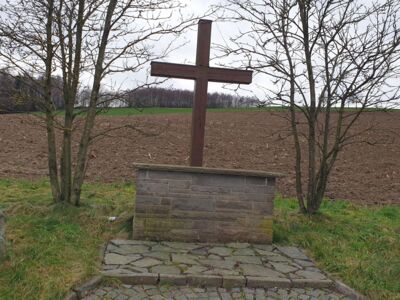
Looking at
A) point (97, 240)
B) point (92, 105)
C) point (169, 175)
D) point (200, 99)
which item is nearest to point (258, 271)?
point (169, 175)

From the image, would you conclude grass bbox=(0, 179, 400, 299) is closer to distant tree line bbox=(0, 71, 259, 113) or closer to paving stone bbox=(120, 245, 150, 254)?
paving stone bbox=(120, 245, 150, 254)

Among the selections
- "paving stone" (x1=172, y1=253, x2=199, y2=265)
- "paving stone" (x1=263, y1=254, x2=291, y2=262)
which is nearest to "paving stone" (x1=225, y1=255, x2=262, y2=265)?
"paving stone" (x1=263, y1=254, x2=291, y2=262)

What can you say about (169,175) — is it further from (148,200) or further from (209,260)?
(209,260)

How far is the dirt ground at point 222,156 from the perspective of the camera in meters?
10.7

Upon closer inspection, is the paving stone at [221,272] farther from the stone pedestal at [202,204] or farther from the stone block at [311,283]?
the stone pedestal at [202,204]

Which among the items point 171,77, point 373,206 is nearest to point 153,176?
point 171,77

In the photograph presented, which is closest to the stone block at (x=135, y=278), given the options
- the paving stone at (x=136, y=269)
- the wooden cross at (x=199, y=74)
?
the paving stone at (x=136, y=269)

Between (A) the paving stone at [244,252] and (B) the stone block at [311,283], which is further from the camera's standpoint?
(A) the paving stone at [244,252]

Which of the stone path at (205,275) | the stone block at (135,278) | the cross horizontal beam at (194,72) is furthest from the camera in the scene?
the cross horizontal beam at (194,72)

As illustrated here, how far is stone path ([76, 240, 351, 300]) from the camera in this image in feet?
13.7

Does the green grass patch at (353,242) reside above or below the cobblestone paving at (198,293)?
above

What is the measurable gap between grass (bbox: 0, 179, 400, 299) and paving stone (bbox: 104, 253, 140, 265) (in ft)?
0.41

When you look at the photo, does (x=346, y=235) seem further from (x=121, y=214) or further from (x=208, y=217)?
(x=121, y=214)

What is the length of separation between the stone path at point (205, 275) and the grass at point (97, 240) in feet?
0.82
